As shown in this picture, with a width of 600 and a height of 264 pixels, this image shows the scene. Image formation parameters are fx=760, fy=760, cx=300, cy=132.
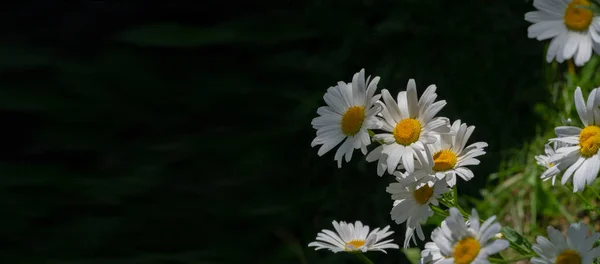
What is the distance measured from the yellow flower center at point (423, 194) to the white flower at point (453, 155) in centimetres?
2

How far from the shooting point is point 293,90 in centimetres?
213

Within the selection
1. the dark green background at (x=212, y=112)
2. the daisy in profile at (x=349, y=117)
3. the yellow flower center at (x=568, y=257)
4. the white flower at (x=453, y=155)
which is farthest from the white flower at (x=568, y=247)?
the dark green background at (x=212, y=112)

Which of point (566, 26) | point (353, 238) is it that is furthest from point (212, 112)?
point (566, 26)

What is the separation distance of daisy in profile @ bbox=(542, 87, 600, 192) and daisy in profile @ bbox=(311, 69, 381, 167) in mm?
212

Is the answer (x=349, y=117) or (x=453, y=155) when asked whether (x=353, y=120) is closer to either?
(x=349, y=117)

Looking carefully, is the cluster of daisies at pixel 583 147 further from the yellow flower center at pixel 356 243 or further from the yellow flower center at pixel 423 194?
the yellow flower center at pixel 356 243

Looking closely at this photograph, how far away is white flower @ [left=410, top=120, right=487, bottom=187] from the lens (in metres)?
0.90

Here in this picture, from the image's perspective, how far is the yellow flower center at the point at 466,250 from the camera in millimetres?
770

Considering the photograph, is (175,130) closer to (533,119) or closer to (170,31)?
(170,31)

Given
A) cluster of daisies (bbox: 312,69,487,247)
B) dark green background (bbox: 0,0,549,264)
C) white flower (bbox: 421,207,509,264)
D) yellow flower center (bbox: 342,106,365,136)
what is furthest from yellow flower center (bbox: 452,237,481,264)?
dark green background (bbox: 0,0,549,264)

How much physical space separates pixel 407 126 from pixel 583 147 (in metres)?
0.20

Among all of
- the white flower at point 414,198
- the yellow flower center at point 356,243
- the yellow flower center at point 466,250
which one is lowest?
the yellow flower center at point 466,250

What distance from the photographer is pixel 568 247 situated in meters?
0.81

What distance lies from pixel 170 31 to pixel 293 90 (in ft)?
1.42
